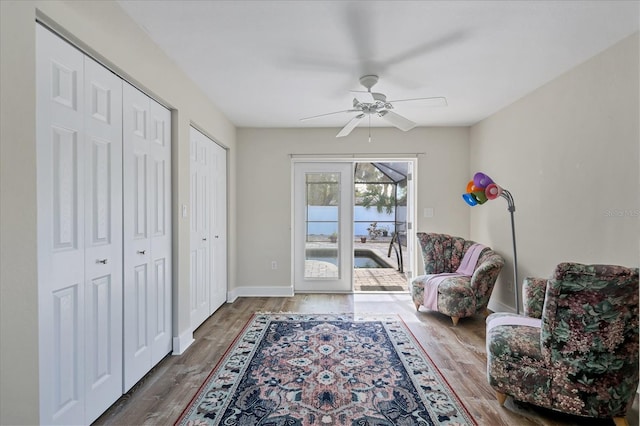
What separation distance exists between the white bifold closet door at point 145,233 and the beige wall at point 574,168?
3.33 m

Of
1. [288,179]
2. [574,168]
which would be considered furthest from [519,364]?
[288,179]

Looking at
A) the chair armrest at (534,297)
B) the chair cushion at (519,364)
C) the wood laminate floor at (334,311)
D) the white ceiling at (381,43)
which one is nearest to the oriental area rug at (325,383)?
the wood laminate floor at (334,311)

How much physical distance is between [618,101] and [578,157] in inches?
19.3

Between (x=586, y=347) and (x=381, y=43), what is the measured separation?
223 centimetres

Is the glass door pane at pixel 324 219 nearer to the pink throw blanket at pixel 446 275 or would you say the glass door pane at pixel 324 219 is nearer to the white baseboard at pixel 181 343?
the pink throw blanket at pixel 446 275

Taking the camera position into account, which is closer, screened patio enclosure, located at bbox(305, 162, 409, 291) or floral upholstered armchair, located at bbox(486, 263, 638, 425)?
floral upholstered armchair, located at bbox(486, 263, 638, 425)

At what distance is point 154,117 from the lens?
2.35 meters

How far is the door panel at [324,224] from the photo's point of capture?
4570 millimetres

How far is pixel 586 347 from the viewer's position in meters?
1.60

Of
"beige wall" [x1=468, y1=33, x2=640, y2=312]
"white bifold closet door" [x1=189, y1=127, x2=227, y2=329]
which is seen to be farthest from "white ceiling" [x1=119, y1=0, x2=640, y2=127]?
"white bifold closet door" [x1=189, y1=127, x2=227, y2=329]

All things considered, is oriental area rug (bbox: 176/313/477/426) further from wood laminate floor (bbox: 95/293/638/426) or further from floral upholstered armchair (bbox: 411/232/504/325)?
floral upholstered armchair (bbox: 411/232/504/325)

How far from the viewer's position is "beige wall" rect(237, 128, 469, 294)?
4.43 metres

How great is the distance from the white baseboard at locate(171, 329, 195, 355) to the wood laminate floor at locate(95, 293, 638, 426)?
0.05 meters

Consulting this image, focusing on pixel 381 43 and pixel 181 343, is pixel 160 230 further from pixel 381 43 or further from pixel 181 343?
pixel 381 43
